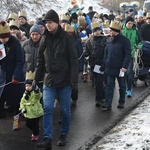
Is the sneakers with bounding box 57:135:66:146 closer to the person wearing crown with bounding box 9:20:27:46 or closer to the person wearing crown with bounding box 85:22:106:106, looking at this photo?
the person wearing crown with bounding box 85:22:106:106

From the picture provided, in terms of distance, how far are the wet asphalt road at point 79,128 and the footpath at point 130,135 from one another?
0.19 meters

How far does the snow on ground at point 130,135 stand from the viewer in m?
5.47

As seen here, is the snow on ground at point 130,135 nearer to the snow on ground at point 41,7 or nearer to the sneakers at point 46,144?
the sneakers at point 46,144

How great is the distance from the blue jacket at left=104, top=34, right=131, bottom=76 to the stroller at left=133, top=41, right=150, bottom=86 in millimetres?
2034

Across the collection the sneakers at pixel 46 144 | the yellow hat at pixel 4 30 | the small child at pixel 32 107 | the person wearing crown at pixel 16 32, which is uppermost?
the yellow hat at pixel 4 30

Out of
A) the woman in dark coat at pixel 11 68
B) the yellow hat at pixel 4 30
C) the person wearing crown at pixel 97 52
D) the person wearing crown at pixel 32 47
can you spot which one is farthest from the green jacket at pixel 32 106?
the person wearing crown at pixel 97 52

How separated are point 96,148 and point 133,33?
4235 mm

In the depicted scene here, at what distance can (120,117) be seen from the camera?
23.5 feet

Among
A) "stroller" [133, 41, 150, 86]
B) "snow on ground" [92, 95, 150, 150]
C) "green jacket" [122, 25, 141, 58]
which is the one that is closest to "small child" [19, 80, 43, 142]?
"snow on ground" [92, 95, 150, 150]

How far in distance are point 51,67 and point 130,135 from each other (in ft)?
5.48

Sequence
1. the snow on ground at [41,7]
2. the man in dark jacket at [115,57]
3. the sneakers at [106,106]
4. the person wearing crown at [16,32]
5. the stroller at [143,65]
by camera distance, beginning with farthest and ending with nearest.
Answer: the snow on ground at [41,7] < the stroller at [143,65] < the person wearing crown at [16,32] < the sneakers at [106,106] < the man in dark jacket at [115,57]

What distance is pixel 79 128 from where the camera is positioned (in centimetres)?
663

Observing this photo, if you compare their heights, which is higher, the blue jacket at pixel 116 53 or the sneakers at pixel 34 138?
the blue jacket at pixel 116 53

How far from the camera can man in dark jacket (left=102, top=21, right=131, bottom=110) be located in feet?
24.7
